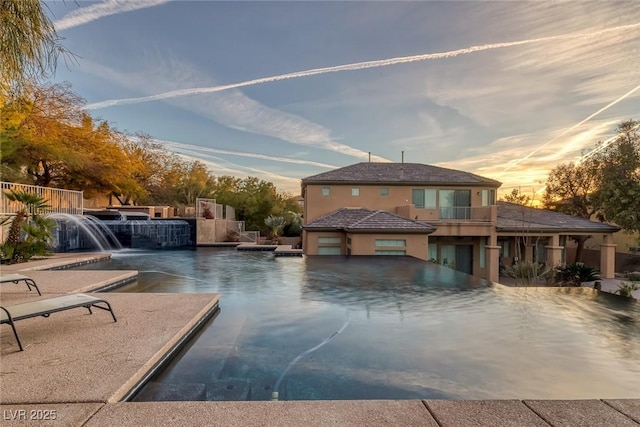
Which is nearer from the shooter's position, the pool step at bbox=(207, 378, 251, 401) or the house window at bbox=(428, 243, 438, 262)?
the pool step at bbox=(207, 378, 251, 401)

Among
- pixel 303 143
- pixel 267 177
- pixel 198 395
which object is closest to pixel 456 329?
pixel 198 395

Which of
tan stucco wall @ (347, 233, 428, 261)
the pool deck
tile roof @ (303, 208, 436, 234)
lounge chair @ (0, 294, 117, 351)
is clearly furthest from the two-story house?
the pool deck

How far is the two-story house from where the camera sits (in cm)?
1997

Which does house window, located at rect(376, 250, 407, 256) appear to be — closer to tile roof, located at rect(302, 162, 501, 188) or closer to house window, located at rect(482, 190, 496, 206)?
tile roof, located at rect(302, 162, 501, 188)

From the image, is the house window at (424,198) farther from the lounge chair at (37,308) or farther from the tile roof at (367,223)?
the lounge chair at (37,308)

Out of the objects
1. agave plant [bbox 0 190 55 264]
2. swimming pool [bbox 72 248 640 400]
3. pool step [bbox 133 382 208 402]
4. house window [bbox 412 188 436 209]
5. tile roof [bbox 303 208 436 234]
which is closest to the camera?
pool step [bbox 133 382 208 402]

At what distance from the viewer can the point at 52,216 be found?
1631 centimetres

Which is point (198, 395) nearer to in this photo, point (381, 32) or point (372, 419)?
point (372, 419)

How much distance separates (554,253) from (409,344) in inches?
810

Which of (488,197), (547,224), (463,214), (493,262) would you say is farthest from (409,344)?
(488,197)

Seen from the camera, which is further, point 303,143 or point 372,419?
point 303,143

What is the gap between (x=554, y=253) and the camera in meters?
19.9

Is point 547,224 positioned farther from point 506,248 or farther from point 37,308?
point 37,308

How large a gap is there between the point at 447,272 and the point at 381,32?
10749 millimetres
